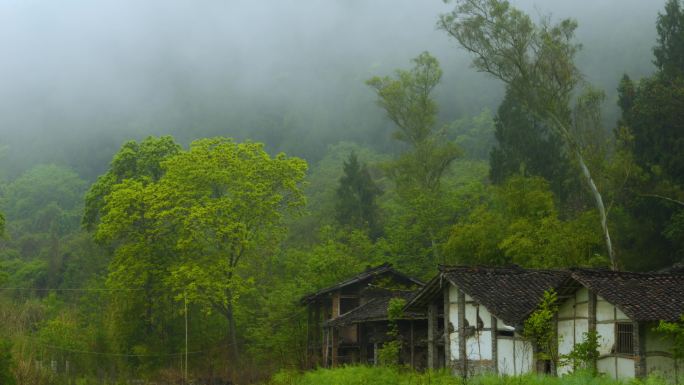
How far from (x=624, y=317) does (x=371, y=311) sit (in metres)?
16.4

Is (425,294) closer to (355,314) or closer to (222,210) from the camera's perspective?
(355,314)

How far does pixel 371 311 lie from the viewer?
40312 mm

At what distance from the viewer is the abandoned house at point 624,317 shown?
80.9 feet

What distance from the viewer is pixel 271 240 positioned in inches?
2007

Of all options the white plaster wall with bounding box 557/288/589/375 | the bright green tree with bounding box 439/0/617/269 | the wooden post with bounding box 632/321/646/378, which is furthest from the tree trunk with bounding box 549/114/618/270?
the wooden post with bounding box 632/321/646/378

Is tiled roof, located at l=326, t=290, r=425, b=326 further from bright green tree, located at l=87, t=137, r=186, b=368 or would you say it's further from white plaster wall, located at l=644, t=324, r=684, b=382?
white plaster wall, located at l=644, t=324, r=684, b=382

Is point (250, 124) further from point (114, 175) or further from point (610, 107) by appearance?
point (114, 175)

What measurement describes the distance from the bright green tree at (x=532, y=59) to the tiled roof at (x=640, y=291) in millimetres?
13675

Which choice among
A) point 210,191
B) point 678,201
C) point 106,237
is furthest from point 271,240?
point 678,201

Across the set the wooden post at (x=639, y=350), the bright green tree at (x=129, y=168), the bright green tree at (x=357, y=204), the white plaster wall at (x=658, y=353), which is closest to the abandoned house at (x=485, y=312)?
the wooden post at (x=639, y=350)

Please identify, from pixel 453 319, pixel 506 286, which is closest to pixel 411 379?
pixel 506 286

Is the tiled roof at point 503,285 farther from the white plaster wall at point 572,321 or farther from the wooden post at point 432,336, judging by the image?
the wooden post at point 432,336

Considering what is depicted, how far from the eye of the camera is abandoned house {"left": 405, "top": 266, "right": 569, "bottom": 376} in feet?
98.1

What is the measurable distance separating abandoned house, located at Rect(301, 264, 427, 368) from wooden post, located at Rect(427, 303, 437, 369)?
3.79 m
